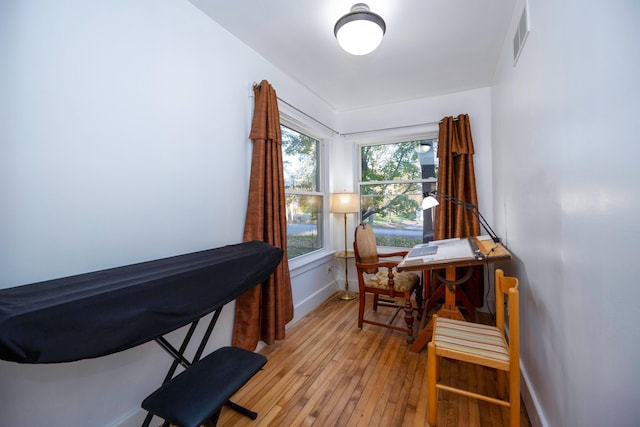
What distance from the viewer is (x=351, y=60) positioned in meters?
2.41

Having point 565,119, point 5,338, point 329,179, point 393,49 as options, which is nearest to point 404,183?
point 329,179

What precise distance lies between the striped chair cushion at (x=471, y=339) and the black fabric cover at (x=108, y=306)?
46.4 inches

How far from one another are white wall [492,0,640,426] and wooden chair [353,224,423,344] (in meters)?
0.88

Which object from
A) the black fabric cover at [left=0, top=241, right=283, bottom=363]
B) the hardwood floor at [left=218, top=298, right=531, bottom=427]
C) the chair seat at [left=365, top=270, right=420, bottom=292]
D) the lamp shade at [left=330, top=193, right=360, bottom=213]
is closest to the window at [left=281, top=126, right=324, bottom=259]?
the lamp shade at [left=330, top=193, right=360, bottom=213]

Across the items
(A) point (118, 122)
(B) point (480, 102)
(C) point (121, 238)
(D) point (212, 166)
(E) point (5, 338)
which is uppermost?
(B) point (480, 102)

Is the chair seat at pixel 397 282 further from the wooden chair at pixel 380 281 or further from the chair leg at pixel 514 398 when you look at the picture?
Result: the chair leg at pixel 514 398

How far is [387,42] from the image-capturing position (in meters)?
2.15

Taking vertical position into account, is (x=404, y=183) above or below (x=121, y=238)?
above

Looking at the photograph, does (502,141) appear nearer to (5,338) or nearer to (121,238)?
(121,238)

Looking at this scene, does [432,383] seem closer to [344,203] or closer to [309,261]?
[309,261]

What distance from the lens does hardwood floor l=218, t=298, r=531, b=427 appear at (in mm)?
1554

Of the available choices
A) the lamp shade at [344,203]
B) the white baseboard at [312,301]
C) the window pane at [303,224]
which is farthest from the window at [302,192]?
the white baseboard at [312,301]

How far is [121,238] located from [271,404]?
4.32 feet

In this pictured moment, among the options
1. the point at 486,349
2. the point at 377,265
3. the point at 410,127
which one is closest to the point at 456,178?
the point at 410,127
